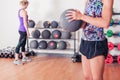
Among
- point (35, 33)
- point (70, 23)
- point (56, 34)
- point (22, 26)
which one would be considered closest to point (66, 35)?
point (56, 34)

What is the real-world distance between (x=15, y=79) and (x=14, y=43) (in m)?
2.29

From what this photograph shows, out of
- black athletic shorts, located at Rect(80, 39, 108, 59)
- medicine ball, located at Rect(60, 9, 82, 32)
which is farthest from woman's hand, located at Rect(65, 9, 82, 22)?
black athletic shorts, located at Rect(80, 39, 108, 59)

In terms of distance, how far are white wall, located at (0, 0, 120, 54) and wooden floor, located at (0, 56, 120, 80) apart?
866 mm

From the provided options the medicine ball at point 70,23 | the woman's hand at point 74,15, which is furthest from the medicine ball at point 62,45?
the woman's hand at point 74,15

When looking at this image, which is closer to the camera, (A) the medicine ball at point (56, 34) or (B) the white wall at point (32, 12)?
(A) the medicine ball at point (56, 34)

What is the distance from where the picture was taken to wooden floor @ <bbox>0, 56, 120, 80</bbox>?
367cm

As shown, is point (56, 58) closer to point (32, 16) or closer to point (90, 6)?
point (32, 16)

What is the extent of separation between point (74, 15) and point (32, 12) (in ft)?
12.6

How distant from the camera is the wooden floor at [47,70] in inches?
144

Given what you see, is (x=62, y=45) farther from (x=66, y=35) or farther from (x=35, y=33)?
(x=35, y=33)

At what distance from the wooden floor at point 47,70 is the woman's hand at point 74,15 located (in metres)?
1.95

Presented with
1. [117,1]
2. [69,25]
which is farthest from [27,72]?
[117,1]

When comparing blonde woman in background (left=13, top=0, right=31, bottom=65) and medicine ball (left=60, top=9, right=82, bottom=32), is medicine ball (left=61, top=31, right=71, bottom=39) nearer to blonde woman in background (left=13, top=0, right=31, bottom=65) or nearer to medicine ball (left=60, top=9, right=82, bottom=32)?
blonde woman in background (left=13, top=0, right=31, bottom=65)

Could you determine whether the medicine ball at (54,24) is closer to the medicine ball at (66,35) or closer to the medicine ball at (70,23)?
the medicine ball at (66,35)
